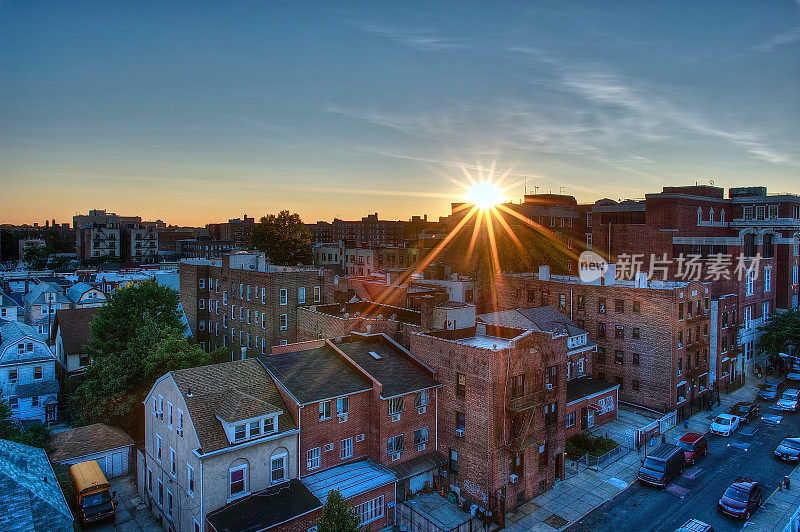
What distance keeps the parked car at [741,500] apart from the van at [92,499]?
3635cm

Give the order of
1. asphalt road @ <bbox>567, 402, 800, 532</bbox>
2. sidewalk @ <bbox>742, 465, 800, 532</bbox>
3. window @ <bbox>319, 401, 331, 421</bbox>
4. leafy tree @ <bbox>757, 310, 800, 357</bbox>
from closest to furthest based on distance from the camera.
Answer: window @ <bbox>319, 401, 331, 421</bbox> → sidewalk @ <bbox>742, 465, 800, 532</bbox> → asphalt road @ <bbox>567, 402, 800, 532</bbox> → leafy tree @ <bbox>757, 310, 800, 357</bbox>

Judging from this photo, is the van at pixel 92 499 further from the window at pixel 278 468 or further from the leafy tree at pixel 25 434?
the window at pixel 278 468

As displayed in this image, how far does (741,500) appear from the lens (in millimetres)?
28797

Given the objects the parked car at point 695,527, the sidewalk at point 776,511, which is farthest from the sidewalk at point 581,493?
the parked car at point 695,527

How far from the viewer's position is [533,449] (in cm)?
3077

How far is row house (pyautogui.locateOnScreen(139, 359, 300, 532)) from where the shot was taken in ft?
78.5

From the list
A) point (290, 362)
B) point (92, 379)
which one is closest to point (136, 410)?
point (92, 379)

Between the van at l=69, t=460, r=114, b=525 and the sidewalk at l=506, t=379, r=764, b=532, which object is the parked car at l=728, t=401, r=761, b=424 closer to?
the sidewalk at l=506, t=379, r=764, b=532

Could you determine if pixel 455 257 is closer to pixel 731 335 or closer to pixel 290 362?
pixel 731 335

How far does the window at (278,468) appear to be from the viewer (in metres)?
25.9

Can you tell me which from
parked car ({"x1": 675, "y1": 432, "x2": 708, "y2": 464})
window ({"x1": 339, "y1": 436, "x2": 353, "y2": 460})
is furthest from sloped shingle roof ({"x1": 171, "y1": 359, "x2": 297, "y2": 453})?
parked car ({"x1": 675, "y1": 432, "x2": 708, "y2": 464})

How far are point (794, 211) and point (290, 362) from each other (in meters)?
68.0

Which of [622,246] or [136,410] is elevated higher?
[622,246]

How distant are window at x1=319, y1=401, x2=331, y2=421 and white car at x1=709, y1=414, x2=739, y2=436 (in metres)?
33.7
